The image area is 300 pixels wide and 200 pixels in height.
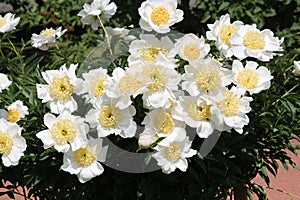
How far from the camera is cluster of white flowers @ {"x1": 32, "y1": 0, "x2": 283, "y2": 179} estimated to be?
180cm

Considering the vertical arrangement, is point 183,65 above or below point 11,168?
above

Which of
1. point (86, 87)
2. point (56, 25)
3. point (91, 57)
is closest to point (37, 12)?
point (56, 25)

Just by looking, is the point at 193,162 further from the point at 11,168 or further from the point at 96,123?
the point at 11,168

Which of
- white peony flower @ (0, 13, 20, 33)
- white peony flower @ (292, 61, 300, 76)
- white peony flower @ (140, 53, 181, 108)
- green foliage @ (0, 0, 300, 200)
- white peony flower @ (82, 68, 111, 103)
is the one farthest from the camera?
white peony flower @ (0, 13, 20, 33)

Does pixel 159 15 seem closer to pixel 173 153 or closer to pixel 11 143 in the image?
pixel 173 153

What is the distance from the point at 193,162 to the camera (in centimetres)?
201

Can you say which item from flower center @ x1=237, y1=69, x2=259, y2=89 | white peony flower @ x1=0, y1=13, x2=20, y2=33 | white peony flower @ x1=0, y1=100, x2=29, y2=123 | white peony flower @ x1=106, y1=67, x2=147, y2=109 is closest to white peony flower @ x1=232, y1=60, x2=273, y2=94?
flower center @ x1=237, y1=69, x2=259, y2=89

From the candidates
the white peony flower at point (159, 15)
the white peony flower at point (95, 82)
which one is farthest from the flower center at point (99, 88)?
the white peony flower at point (159, 15)

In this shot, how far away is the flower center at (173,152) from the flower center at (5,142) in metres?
0.50

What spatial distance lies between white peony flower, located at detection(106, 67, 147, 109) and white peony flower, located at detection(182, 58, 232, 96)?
0.44 feet

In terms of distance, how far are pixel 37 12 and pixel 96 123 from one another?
3.82 metres

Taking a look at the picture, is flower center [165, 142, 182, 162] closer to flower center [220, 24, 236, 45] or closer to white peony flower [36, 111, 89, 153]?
white peony flower [36, 111, 89, 153]

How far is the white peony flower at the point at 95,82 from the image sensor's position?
6.20ft

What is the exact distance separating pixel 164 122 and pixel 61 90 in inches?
13.3
